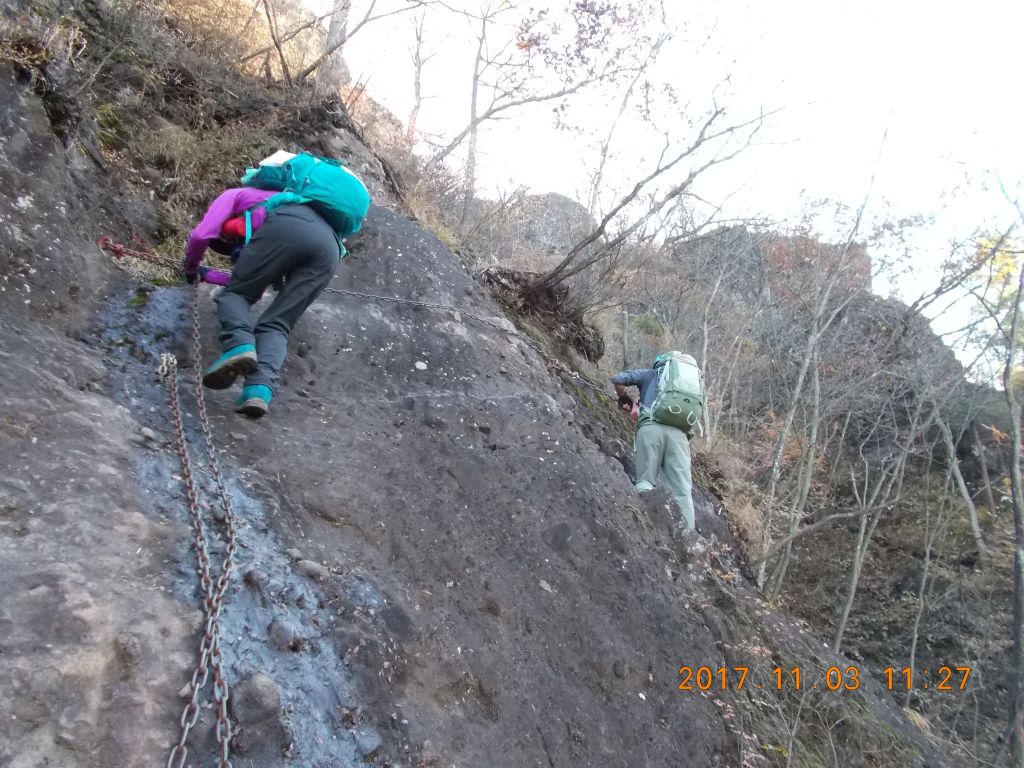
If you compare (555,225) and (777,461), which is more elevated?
(555,225)

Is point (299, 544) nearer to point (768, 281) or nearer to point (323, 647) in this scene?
point (323, 647)

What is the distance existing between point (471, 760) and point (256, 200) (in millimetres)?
3242

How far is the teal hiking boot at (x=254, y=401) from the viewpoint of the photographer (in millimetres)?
3398

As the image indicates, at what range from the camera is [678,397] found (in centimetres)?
556

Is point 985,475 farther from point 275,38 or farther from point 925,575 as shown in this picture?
point 275,38

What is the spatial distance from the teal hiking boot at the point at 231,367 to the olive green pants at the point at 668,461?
3522 mm

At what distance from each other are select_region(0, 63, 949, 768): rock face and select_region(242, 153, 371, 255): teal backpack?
1000 mm

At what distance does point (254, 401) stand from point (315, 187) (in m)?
1.31

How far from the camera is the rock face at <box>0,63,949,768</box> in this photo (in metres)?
2.10

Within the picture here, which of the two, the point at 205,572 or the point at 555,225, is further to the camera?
the point at 555,225

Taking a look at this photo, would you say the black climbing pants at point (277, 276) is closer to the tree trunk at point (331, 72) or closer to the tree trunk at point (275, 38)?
the tree trunk at point (275, 38)
